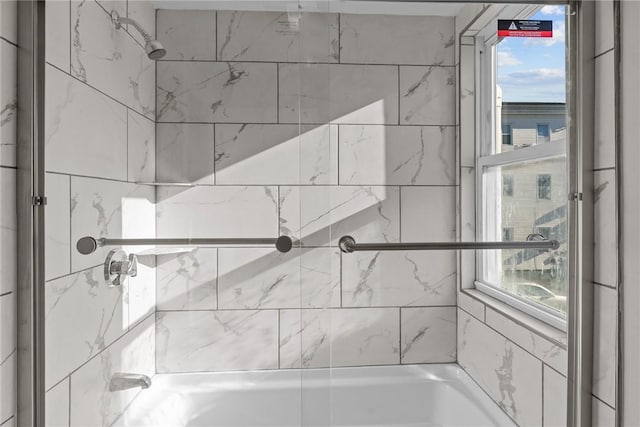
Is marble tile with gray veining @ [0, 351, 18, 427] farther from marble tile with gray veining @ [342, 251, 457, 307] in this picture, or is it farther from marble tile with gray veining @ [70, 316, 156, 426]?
marble tile with gray veining @ [342, 251, 457, 307]

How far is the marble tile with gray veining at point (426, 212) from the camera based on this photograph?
1194 millimetres

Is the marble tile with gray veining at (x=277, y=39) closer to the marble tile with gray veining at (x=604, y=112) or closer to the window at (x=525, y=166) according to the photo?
the window at (x=525, y=166)

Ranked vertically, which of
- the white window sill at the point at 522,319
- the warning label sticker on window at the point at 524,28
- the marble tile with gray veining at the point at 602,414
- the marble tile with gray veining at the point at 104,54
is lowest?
the marble tile with gray veining at the point at 602,414

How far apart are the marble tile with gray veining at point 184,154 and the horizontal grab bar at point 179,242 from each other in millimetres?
152

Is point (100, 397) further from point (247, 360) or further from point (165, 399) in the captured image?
point (247, 360)

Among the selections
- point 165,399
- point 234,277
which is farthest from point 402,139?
point 165,399

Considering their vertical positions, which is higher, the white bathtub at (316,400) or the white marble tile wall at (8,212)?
the white marble tile wall at (8,212)

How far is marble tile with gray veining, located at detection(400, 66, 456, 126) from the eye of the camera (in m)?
1.18

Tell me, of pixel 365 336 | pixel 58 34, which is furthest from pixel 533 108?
pixel 58 34

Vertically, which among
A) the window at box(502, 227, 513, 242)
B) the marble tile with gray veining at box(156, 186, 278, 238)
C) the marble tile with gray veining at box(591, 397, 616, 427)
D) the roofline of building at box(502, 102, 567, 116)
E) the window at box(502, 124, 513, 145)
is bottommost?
the marble tile with gray veining at box(591, 397, 616, 427)

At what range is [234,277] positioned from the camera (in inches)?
45.9

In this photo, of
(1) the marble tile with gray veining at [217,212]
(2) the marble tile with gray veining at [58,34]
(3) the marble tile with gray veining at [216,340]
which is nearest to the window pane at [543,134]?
(1) the marble tile with gray veining at [217,212]

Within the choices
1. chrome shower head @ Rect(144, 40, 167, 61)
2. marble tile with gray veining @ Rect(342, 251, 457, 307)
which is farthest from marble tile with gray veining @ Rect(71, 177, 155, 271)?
marble tile with gray veining @ Rect(342, 251, 457, 307)

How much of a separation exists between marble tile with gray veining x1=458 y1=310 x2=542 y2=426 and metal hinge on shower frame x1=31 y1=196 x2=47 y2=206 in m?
1.09
